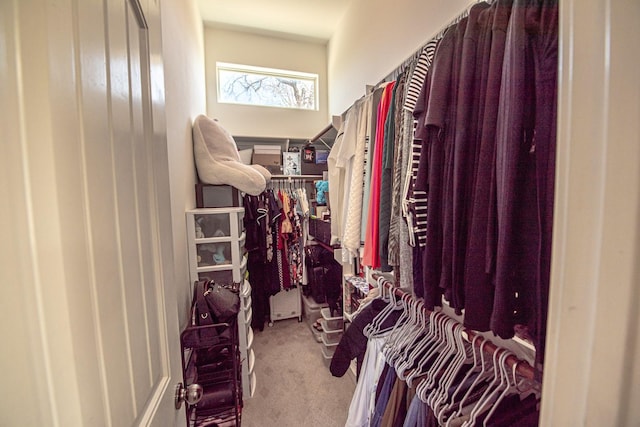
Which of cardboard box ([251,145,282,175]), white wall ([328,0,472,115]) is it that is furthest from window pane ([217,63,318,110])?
cardboard box ([251,145,282,175])

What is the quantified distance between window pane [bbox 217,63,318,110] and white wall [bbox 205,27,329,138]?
75mm

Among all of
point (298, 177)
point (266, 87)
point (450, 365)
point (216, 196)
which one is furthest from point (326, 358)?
point (266, 87)

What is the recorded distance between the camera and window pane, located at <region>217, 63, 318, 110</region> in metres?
2.68

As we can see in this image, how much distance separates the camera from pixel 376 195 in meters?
1.02

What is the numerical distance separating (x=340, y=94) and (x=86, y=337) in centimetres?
271

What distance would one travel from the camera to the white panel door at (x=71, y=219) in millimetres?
257

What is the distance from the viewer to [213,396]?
1.18 metres

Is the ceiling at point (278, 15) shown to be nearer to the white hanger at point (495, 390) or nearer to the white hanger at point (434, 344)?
the white hanger at point (434, 344)

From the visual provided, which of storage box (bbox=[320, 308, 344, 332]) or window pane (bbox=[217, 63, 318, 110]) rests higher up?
window pane (bbox=[217, 63, 318, 110])

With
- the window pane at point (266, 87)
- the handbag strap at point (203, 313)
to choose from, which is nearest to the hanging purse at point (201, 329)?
the handbag strap at point (203, 313)

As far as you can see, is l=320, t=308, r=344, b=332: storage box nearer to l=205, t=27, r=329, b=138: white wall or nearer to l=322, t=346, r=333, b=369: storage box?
l=322, t=346, r=333, b=369: storage box

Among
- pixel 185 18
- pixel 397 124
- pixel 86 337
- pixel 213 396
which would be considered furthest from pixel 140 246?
pixel 185 18

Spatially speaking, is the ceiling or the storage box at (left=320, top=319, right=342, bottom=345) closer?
the storage box at (left=320, top=319, right=342, bottom=345)

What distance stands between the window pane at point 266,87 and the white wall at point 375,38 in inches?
13.0
